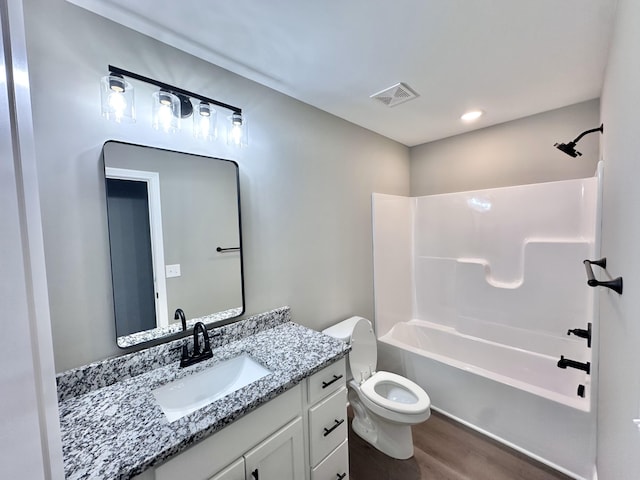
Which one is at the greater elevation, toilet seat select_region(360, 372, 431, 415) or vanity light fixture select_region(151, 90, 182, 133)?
vanity light fixture select_region(151, 90, 182, 133)

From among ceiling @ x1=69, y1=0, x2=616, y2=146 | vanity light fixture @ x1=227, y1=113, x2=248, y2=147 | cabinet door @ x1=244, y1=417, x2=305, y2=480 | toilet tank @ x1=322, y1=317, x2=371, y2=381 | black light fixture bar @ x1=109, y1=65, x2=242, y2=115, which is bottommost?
cabinet door @ x1=244, y1=417, x2=305, y2=480

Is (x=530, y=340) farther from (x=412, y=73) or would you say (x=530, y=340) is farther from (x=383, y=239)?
(x=412, y=73)

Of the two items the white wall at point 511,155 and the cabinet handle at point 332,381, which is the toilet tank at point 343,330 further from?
the white wall at point 511,155

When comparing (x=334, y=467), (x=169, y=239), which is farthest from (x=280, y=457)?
(x=169, y=239)

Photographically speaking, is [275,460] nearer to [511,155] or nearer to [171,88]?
[171,88]

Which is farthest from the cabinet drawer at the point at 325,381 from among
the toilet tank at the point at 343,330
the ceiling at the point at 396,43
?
the ceiling at the point at 396,43

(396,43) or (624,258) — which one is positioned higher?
(396,43)

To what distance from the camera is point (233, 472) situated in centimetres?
94

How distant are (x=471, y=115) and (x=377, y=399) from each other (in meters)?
2.31

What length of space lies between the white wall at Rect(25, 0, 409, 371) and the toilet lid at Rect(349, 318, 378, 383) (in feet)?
0.71

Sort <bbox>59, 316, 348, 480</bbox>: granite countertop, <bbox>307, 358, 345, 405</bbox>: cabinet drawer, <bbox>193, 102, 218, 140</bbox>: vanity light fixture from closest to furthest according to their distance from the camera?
<bbox>59, 316, 348, 480</bbox>: granite countertop < <bbox>307, 358, 345, 405</bbox>: cabinet drawer < <bbox>193, 102, 218, 140</bbox>: vanity light fixture

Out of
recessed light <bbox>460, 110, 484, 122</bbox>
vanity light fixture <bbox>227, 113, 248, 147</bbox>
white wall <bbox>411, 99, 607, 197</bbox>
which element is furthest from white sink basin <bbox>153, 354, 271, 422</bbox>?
white wall <bbox>411, 99, 607, 197</bbox>

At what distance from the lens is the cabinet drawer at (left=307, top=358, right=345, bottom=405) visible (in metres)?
1.22

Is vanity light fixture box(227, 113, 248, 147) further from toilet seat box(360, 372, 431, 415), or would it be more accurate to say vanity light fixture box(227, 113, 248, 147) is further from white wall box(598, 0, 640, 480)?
toilet seat box(360, 372, 431, 415)
